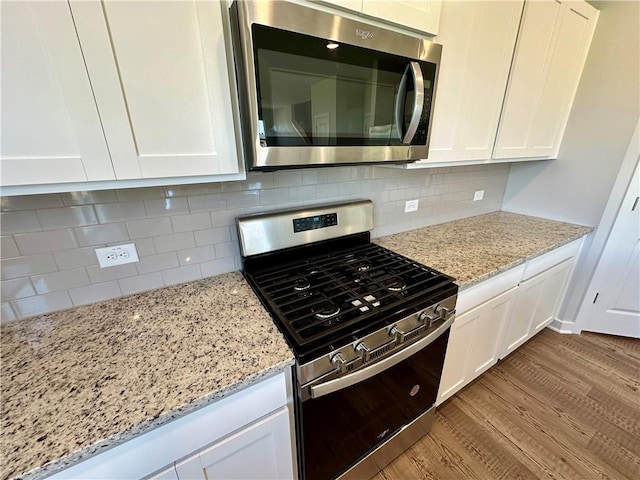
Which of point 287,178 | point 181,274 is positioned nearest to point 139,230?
point 181,274

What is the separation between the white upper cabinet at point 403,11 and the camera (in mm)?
850

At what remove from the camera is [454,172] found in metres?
1.87

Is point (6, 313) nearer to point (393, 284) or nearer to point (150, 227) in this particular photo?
point (150, 227)

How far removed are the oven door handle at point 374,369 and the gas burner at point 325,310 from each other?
197mm

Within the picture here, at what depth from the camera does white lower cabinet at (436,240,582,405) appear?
133 cm

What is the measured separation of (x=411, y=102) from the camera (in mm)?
969

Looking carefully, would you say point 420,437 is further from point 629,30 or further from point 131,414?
point 629,30

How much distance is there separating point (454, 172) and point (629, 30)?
1243 mm

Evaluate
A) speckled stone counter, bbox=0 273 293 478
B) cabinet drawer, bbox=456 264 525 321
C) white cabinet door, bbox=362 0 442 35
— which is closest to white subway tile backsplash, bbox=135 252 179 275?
speckled stone counter, bbox=0 273 293 478

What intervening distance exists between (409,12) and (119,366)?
146 centimetres

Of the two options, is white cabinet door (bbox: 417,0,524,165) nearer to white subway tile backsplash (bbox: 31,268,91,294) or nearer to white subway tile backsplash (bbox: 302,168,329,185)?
white subway tile backsplash (bbox: 302,168,329,185)

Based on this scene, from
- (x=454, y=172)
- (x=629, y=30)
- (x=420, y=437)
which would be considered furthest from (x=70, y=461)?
(x=629, y=30)

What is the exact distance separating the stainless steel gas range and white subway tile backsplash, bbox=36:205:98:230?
1.70 ft

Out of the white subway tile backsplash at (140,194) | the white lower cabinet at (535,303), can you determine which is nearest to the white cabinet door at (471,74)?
the white lower cabinet at (535,303)
